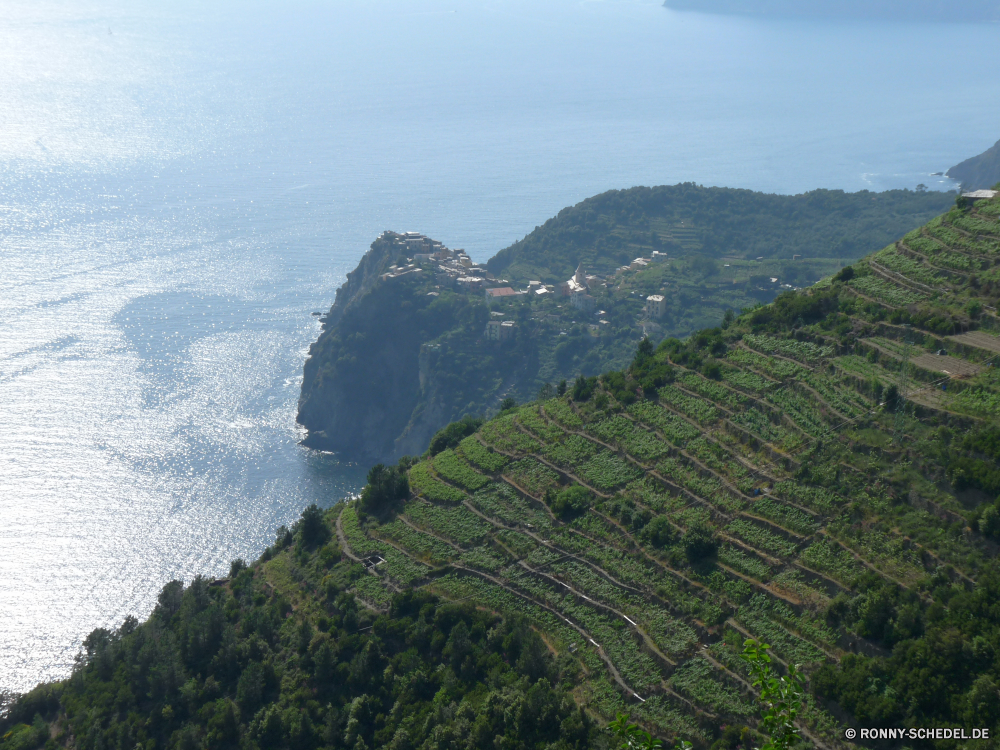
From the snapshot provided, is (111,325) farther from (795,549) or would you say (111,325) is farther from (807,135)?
(807,135)

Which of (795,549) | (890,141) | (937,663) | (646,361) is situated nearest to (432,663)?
(795,549)

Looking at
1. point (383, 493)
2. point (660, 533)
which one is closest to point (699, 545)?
point (660, 533)

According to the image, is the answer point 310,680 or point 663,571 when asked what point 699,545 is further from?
point 310,680

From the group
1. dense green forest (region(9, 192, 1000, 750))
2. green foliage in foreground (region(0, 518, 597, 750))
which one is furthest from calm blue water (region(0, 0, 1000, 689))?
dense green forest (region(9, 192, 1000, 750))

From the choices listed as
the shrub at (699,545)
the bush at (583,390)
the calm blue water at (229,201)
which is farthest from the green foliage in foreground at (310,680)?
the calm blue water at (229,201)

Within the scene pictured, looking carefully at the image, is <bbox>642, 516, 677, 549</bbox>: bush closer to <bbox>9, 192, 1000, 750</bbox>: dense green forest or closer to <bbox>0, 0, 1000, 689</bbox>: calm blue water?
<bbox>9, 192, 1000, 750</bbox>: dense green forest

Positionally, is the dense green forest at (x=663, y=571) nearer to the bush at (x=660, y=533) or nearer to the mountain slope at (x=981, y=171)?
the bush at (x=660, y=533)
